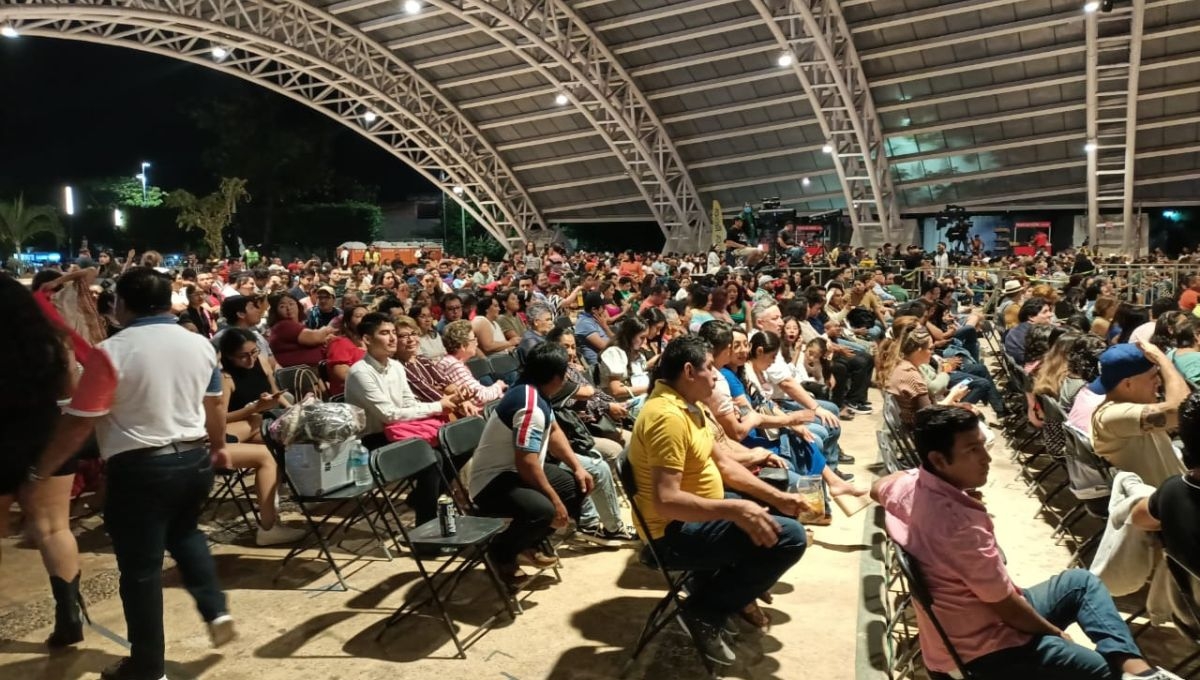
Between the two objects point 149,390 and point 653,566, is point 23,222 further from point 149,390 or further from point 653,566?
point 653,566

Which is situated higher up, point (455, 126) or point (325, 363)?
point (455, 126)

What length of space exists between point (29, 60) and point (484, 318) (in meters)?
43.3

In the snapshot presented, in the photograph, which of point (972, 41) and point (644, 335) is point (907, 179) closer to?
point (972, 41)

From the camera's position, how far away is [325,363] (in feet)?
19.3

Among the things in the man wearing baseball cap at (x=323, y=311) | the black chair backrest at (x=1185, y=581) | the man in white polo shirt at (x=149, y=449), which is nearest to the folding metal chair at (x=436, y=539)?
the man in white polo shirt at (x=149, y=449)

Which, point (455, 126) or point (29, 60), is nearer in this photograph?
point (455, 126)

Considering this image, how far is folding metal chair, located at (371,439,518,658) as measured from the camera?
147 inches

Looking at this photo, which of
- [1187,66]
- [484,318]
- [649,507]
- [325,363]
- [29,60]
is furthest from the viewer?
[29,60]

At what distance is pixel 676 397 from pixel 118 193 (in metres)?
43.4

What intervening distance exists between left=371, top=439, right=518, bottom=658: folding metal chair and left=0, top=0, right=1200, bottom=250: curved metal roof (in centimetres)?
1550

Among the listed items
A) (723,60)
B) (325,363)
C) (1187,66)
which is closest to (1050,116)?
(1187,66)

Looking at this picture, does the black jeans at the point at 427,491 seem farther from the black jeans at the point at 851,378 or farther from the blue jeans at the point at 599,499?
the black jeans at the point at 851,378

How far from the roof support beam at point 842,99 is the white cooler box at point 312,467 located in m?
16.3

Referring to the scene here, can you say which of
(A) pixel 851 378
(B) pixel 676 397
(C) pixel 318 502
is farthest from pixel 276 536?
(A) pixel 851 378
